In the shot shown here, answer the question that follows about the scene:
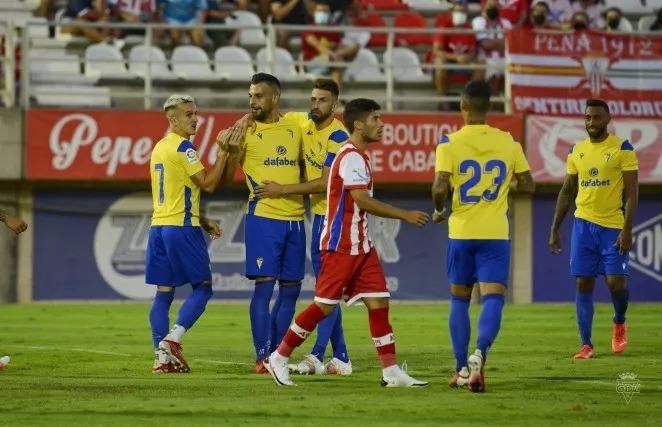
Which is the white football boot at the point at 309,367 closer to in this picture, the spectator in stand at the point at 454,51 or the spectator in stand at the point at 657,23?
the spectator in stand at the point at 454,51

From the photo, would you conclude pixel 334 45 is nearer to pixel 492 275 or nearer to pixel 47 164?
pixel 47 164

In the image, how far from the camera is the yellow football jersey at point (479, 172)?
10289 mm

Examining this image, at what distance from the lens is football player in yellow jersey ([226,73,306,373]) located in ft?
38.0

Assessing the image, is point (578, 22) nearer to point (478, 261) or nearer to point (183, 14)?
point (183, 14)

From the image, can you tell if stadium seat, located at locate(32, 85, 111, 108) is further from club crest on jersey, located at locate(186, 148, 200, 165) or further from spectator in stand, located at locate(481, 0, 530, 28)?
club crest on jersey, located at locate(186, 148, 200, 165)

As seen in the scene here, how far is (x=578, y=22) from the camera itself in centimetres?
2509

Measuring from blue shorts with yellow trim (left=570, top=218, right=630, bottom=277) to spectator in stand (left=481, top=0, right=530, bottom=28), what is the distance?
12.4m

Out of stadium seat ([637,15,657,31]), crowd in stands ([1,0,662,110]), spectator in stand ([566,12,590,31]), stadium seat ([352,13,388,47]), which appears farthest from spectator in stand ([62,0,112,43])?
stadium seat ([637,15,657,31])

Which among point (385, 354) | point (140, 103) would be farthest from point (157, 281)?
point (140, 103)

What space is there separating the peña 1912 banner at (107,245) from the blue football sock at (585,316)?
1057cm

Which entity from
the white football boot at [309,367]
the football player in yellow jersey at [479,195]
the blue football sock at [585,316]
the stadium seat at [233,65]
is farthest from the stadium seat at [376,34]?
the football player in yellow jersey at [479,195]

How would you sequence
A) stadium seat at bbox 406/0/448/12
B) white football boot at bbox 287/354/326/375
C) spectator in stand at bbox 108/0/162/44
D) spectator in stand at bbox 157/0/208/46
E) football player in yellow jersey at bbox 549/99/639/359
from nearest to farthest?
1. white football boot at bbox 287/354/326/375
2. football player in yellow jersey at bbox 549/99/639/359
3. spectator in stand at bbox 108/0/162/44
4. spectator in stand at bbox 157/0/208/46
5. stadium seat at bbox 406/0/448/12

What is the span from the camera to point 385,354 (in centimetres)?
1041

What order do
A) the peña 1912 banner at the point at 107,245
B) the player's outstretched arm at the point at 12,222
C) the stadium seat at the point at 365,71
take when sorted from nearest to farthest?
1. the player's outstretched arm at the point at 12,222
2. the peña 1912 banner at the point at 107,245
3. the stadium seat at the point at 365,71
